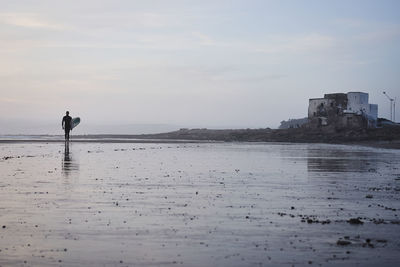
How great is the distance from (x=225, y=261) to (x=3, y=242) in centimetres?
327

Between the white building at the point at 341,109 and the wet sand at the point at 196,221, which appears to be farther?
the white building at the point at 341,109

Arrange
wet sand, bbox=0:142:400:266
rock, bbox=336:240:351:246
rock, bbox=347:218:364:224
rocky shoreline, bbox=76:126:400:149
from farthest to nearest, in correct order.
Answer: rocky shoreline, bbox=76:126:400:149 → rock, bbox=347:218:364:224 → rock, bbox=336:240:351:246 → wet sand, bbox=0:142:400:266

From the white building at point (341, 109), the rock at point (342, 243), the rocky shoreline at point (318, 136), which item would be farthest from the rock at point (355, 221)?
the white building at point (341, 109)

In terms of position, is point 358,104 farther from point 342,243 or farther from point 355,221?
point 342,243

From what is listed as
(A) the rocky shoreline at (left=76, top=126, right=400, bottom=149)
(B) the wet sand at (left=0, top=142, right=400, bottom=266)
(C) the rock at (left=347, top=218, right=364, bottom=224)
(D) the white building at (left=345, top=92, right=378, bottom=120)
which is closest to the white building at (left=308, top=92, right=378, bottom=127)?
(D) the white building at (left=345, top=92, right=378, bottom=120)

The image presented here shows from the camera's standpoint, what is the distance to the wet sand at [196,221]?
7505 mm

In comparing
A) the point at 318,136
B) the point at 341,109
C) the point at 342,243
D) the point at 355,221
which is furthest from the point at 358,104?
the point at 342,243

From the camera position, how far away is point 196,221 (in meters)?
10.1

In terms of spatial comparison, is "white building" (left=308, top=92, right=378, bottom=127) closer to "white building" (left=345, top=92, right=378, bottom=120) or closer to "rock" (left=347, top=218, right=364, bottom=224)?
"white building" (left=345, top=92, right=378, bottom=120)

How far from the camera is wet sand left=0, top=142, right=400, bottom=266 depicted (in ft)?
24.6

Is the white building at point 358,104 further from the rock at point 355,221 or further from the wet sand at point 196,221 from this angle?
the rock at point 355,221

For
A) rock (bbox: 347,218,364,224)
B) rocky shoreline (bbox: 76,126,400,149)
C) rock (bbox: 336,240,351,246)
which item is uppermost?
rocky shoreline (bbox: 76,126,400,149)

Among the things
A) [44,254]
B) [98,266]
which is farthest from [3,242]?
[98,266]

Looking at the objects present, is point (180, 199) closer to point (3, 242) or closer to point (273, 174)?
point (3, 242)
